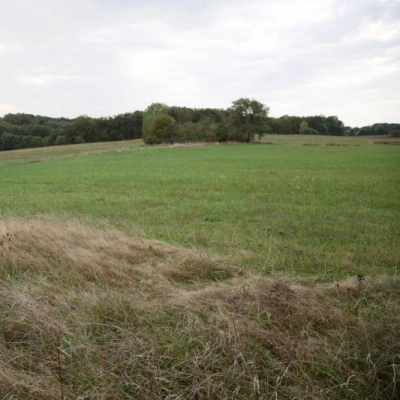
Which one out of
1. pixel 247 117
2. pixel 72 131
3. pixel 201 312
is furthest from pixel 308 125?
pixel 201 312

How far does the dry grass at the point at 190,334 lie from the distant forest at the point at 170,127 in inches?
2430

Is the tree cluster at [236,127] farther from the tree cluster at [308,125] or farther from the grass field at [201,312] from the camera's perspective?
the grass field at [201,312]

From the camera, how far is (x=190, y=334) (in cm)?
280

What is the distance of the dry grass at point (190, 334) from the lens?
7.48 feet

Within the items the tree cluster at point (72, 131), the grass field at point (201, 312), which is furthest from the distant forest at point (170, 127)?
the grass field at point (201, 312)

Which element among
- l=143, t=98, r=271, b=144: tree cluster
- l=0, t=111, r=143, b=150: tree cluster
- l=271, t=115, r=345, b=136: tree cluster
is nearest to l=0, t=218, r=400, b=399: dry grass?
l=143, t=98, r=271, b=144: tree cluster

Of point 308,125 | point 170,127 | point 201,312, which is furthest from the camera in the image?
point 308,125

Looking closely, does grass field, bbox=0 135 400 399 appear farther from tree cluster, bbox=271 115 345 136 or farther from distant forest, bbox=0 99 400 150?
tree cluster, bbox=271 115 345 136

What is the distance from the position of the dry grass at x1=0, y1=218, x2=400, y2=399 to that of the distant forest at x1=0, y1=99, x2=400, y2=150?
203ft

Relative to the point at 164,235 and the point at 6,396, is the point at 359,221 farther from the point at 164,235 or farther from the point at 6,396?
the point at 6,396

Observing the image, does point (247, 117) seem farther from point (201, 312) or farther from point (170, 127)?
point (201, 312)

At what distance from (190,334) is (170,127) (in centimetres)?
7121

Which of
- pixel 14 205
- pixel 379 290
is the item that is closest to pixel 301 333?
pixel 379 290

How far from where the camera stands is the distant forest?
64062 mm
